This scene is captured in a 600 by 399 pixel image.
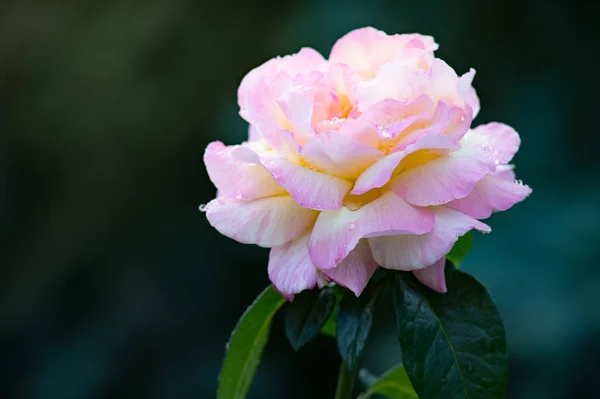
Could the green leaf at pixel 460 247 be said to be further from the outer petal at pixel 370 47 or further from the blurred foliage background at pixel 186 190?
the blurred foliage background at pixel 186 190

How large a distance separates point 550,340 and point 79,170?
3.99ft

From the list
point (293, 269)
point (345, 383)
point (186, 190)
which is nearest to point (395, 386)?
point (345, 383)

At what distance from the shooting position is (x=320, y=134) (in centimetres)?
40

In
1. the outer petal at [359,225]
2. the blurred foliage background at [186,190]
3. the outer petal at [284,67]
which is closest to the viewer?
the outer petal at [359,225]

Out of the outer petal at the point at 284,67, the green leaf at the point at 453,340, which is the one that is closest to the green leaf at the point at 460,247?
the green leaf at the point at 453,340

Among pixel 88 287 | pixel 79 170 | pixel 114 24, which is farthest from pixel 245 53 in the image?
pixel 88 287

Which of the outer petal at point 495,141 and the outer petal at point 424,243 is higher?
the outer petal at point 495,141

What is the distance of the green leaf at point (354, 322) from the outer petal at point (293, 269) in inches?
1.6

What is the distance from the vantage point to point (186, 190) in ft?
5.62

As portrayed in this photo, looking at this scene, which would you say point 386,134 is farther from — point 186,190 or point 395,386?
point 186,190

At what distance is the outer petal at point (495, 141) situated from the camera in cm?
44

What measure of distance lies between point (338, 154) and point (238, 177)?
0.08 meters

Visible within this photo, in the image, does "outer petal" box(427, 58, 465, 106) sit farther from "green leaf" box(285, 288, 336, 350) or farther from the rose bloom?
"green leaf" box(285, 288, 336, 350)

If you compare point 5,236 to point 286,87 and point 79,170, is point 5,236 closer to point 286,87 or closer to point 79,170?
point 79,170
